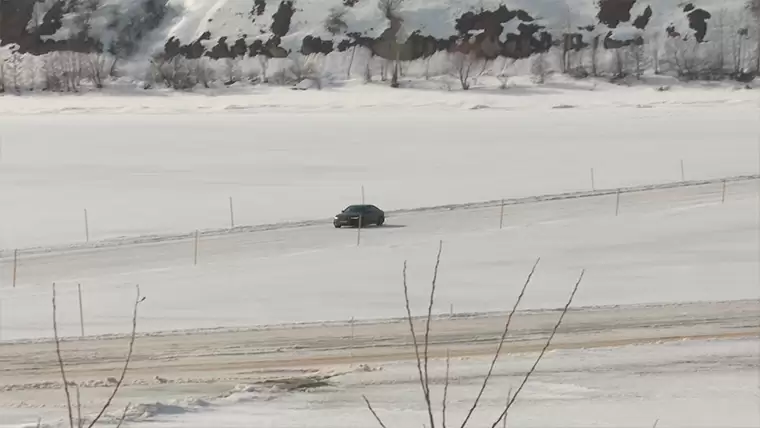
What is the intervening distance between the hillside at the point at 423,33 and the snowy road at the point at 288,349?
2028 inches

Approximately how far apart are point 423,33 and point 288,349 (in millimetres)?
80203

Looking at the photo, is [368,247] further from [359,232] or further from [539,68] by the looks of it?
[539,68]

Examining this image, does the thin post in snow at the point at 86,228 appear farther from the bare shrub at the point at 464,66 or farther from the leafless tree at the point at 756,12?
the leafless tree at the point at 756,12

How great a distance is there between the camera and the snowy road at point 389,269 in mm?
17125

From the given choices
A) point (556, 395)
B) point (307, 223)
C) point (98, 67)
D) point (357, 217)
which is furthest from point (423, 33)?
point (556, 395)

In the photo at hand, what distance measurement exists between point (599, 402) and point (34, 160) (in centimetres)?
3016

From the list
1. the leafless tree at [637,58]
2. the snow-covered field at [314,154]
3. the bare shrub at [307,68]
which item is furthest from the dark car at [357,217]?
the leafless tree at [637,58]

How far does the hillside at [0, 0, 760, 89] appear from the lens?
7344 centimetres

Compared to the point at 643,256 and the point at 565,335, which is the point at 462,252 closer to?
the point at 643,256

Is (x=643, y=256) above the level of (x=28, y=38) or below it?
below

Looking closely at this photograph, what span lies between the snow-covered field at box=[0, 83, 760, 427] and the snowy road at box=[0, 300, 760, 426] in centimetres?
7

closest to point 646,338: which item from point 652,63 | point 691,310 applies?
point 691,310

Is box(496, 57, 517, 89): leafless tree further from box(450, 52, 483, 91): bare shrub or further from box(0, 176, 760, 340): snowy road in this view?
box(0, 176, 760, 340): snowy road

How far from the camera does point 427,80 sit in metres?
69.1
